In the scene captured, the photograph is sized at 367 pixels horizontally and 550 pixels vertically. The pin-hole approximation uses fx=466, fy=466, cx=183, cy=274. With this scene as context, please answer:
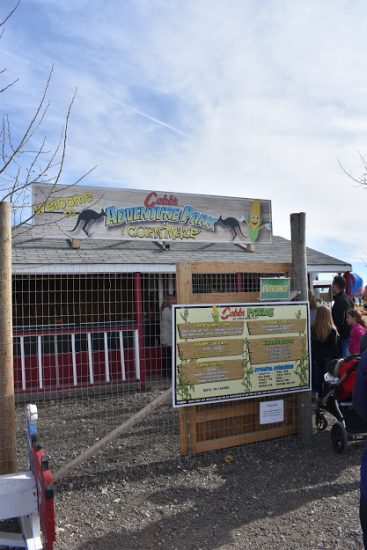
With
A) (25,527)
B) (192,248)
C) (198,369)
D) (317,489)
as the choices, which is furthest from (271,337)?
(192,248)

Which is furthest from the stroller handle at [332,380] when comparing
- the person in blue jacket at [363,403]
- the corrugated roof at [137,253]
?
the corrugated roof at [137,253]

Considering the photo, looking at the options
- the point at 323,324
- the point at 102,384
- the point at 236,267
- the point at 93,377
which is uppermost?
the point at 236,267

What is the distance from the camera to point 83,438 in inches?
233

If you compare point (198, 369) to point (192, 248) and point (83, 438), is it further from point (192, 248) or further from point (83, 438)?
point (192, 248)

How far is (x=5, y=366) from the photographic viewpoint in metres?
3.96

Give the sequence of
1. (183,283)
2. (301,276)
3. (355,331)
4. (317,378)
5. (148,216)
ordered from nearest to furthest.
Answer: (183,283)
(301,276)
(355,331)
(317,378)
(148,216)

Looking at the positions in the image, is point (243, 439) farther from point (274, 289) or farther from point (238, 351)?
point (274, 289)

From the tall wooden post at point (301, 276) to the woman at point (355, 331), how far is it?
839 millimetres

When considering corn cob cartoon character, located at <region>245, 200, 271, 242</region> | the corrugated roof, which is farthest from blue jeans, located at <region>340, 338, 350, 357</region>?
corn cob cartoon character, located at <region>245, 200, 271, 242</region>

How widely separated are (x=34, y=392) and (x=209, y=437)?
4540 mm

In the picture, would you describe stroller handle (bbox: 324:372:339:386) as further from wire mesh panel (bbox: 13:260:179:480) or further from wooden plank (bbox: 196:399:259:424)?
wire mesh panel (bbox: 13:260:179:480)

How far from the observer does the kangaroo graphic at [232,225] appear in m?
10.8

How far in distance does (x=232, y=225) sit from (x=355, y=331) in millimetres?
5566

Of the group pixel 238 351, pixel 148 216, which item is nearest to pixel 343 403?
pixel 238 351
